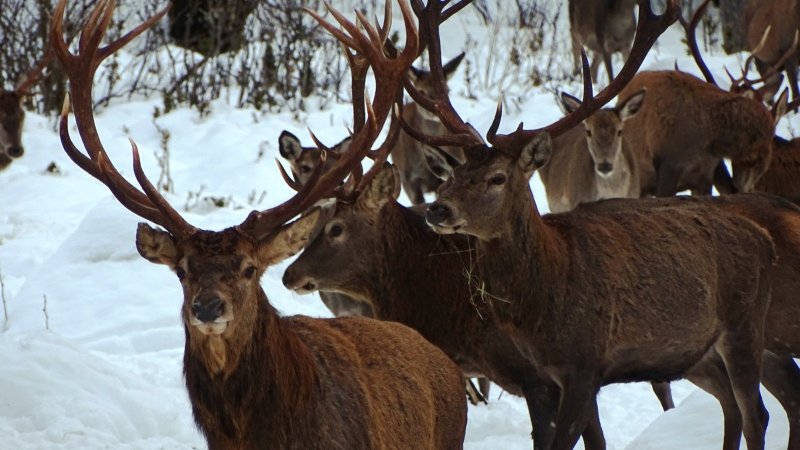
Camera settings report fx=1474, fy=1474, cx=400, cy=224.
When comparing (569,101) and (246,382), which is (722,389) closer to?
(246,382)

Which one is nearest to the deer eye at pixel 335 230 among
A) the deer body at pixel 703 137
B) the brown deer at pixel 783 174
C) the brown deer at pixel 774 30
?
the deer body at pixel 703 137

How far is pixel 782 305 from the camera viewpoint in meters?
7.65

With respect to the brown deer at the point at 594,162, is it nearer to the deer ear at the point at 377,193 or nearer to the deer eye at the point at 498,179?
the deer ear at the point at 377,193

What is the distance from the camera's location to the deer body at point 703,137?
435 inches

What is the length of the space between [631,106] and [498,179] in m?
3.89

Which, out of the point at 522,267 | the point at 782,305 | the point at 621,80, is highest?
the point at 621,80

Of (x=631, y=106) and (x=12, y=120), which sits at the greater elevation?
Result: (x=12, y=120)

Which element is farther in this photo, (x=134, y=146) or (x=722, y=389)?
(x=722, y=389)

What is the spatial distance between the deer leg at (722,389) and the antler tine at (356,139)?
2289 mm

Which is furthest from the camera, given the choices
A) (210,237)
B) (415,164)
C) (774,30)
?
(774,30)

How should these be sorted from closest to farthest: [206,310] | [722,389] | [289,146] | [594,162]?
[206,310]
[722,389]
[289,146]
[594,162]

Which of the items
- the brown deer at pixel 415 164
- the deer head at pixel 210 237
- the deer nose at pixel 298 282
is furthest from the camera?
the brown deer at pixel 415 164

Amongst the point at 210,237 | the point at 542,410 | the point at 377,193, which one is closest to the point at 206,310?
the point at 210,237

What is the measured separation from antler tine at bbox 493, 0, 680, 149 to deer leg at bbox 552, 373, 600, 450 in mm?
Answer: 1176
